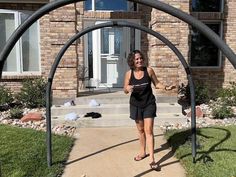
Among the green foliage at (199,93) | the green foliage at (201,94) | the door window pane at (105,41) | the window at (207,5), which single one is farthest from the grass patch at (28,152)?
the window at (207,5)

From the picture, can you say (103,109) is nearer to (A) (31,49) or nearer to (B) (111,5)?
(A) (31,49)

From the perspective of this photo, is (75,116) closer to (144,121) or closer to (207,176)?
(144,121)

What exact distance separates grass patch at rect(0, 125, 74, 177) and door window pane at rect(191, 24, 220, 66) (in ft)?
20.8

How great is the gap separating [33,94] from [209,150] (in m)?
5.80

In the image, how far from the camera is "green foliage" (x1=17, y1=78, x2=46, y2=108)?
991 cm

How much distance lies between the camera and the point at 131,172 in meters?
5.12

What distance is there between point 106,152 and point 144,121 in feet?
4.08

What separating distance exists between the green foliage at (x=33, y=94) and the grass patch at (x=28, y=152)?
2.28 meters

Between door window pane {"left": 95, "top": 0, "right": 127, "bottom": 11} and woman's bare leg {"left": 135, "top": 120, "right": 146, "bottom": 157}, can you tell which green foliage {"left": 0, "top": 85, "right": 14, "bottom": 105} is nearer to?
door window pane {"left": 95, "top": 0, "right": 127, "bottom": 11}

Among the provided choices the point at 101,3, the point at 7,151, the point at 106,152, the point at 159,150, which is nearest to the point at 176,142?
the point at 159,150

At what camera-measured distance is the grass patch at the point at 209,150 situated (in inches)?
196

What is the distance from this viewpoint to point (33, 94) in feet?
32.6

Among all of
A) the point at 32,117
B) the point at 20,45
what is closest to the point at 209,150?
the point at 32,117

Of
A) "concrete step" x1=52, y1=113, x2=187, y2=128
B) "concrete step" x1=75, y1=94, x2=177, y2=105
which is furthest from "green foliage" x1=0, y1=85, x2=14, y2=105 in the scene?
"concrete step" x1=52, y1=113, x2=187, y2=128
